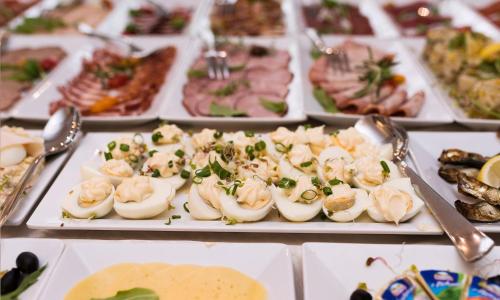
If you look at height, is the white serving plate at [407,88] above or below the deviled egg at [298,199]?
below

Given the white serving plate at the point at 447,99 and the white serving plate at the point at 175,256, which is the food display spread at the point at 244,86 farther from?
the white serving plate at the point at 175,256

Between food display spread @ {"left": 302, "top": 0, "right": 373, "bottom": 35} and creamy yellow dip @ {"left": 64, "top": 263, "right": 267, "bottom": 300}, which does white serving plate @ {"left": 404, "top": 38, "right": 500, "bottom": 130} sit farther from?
creamy yellow dip @ {"left": 64, "top": 263, "right": 267, "bottom": 300}

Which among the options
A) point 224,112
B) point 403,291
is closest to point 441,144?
point 403,291

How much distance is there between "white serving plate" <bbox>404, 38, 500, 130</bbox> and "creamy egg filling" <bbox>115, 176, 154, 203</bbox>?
1750 millimetres

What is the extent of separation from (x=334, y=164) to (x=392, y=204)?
1.03ft

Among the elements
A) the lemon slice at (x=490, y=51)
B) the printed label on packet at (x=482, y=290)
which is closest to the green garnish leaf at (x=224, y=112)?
the printed label on packet at (x=482, y=290)

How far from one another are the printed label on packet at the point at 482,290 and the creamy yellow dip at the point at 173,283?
2.23 ft

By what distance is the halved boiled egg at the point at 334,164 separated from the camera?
6.11 feet

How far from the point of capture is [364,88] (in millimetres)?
2742

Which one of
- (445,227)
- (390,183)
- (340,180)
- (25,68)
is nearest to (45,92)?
(25,68)

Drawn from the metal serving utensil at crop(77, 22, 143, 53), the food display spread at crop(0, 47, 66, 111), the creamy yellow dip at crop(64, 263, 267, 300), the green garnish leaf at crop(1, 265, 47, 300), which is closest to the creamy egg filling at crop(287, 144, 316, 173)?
the creamy yellow dip at crop(64, 263, 267, 300)

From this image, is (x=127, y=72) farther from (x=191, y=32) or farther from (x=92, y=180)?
(x=92, y=180)

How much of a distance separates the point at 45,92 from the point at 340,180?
207 centimetres

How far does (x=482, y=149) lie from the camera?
2236mm
